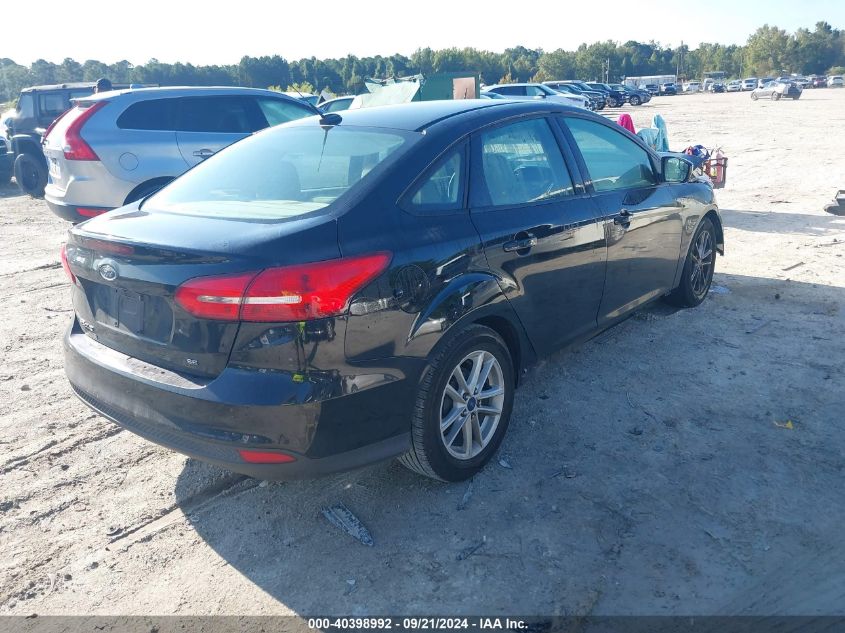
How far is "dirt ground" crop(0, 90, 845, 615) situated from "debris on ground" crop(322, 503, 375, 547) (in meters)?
0.04

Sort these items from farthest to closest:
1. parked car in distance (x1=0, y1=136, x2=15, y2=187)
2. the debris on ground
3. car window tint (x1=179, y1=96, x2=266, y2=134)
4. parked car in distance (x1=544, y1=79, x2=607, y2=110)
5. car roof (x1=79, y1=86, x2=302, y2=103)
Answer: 1. parked car in distance (x1=544, y1=79, x2=607, y2=110)
2. parked car in distance (x1=0, y1=136, x2=15, y2=187)
3. car window tint (x1=179, y1=96, x2=266, y2=134)
4. car roof (x1=79, y1=86, x2=302, y2=103)
5. the debris on ground

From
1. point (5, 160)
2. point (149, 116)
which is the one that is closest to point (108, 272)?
point (149, 116)

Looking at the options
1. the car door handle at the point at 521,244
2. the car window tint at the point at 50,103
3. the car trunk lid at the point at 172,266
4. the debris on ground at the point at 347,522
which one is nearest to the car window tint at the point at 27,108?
the car window tint at the point at 50,103

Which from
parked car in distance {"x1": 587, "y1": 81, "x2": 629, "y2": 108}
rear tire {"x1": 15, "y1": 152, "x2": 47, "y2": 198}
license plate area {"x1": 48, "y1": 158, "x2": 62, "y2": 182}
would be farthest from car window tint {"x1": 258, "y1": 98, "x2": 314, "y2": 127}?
parked car in distance {"x1": 587, "y1": 81, "x2": 629, "y2": 108}

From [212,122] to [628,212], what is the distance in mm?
5715

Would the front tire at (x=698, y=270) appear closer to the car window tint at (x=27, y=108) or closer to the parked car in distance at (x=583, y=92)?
the car window tint at (x=27, y=108)

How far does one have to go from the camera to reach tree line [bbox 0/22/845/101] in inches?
2987

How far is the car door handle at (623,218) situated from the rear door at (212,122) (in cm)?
500

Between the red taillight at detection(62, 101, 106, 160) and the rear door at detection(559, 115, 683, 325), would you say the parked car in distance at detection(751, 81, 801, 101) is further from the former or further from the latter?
the red taillight at detection(62, 101, 106, 160)

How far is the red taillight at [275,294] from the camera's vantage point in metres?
2.57

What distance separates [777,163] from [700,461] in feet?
43.5

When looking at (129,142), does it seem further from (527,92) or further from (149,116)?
(527,92)

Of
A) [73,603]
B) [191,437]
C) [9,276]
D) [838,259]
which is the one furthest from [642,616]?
[9,276]

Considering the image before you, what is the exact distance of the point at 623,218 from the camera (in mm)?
4383
